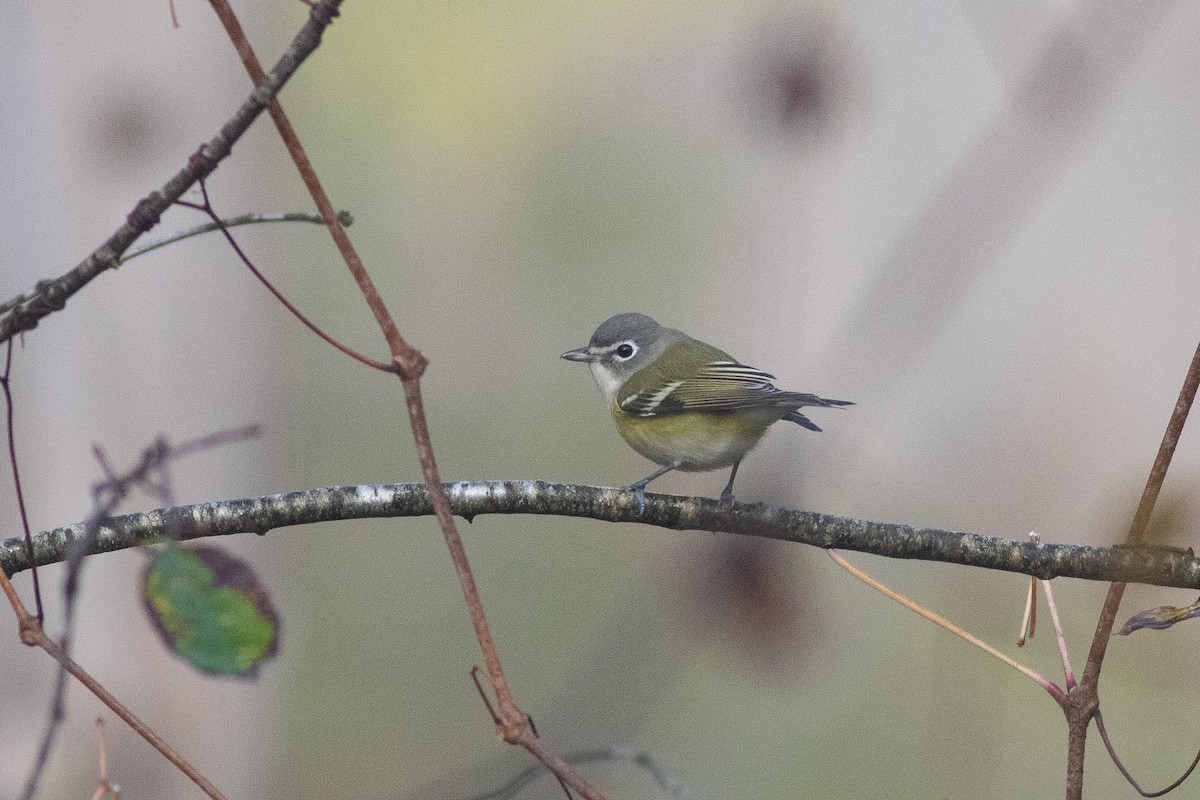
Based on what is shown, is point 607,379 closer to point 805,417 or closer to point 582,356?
point 582,356

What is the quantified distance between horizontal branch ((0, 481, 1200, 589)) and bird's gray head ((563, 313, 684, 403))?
4.08 ft

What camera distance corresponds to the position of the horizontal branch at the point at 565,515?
108 cm

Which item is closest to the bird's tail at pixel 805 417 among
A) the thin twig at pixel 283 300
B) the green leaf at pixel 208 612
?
the thin twig at pixel 283 300

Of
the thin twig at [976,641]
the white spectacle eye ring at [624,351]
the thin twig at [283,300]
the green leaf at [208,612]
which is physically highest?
the white spectacle eye ring at [624,351]

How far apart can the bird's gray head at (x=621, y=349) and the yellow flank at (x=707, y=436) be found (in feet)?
1.05

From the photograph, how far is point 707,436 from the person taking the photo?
2.11 m

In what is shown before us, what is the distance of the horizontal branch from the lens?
3.54 ft

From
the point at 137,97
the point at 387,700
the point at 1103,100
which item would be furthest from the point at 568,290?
the point at 1103,100

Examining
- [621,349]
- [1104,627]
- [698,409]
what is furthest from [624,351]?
[1104,627]

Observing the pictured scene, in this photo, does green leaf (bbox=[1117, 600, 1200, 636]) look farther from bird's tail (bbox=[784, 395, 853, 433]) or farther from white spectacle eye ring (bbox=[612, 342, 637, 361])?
white spectacle eye ring (bbox=[612, 342, 637, 361])

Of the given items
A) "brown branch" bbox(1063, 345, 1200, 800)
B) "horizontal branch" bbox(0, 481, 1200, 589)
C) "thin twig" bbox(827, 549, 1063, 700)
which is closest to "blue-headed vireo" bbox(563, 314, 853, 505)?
"horizontal branch" bbox(0, 481, 1200, 589)

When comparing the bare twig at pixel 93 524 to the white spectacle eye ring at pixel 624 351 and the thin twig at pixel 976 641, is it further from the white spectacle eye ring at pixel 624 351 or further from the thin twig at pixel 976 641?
the white spectacle eye ring at pixel 624 351

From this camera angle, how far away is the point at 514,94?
5391 millimetres

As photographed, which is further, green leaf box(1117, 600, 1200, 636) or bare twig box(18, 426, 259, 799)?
green leaf box(1117, 600, 1200, 636)
